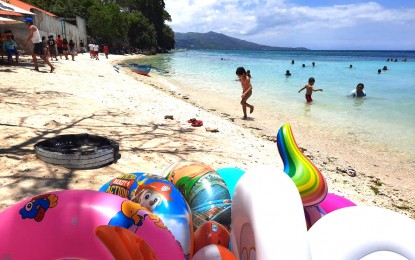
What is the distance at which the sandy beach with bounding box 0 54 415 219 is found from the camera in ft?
11.7

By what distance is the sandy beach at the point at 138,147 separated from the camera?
355cm

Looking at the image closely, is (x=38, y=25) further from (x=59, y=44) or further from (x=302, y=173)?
(x=302, y=173)

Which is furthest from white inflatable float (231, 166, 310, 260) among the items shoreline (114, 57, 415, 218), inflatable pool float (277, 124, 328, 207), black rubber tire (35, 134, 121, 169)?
shoreline (114, 57, 415, 218)

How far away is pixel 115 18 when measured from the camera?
46281 millimetres

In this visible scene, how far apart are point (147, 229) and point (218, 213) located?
2.93ft

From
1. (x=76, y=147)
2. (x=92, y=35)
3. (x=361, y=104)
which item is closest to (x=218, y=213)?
(x=76, y=147)

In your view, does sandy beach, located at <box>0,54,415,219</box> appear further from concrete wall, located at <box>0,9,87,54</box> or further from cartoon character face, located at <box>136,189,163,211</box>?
concrete wall, located at <box>0,9,87,54</box>

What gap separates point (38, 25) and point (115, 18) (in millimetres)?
26397

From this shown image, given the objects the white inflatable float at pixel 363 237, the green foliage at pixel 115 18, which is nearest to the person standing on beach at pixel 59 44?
the green foliage at pixel 115 18

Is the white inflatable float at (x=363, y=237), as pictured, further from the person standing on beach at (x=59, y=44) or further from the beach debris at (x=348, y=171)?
the person standing on beach at (x=59, y=44)

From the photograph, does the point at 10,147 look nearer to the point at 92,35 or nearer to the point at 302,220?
the point at 302,220

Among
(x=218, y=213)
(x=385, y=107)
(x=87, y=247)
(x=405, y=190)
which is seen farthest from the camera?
(x=385, y=107)

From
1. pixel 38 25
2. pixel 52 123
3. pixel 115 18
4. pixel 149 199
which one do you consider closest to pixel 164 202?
pixel 149 199

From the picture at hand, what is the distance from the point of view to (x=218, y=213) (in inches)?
95.1
